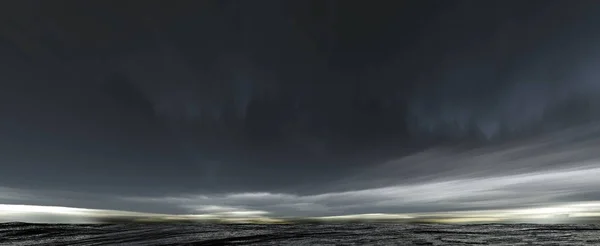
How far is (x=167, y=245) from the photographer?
47.0ft

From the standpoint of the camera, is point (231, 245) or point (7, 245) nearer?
point (231, 245)

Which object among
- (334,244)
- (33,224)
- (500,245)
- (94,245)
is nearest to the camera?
(500,245)

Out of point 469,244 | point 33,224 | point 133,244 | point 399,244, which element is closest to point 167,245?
point 133,244

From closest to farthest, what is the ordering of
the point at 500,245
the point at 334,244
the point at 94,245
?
1. the point at 500,245
2. the point at 334,244
3. the point at 94,245

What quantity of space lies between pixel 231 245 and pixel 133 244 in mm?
5044

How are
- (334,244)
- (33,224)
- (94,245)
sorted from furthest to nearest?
(33,224) < (94,245) < (334,244)

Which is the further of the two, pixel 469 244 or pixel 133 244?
pixel 133 244

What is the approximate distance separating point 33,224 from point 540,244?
1610 inches

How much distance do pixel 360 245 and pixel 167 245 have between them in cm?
878

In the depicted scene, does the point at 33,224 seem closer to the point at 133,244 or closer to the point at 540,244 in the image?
the point at 133,244

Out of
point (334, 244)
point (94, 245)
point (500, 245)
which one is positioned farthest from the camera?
point (94, 245)

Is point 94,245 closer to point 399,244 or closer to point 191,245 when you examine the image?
point 191,245

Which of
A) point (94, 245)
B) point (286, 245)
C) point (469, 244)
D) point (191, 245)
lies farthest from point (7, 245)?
point (469, 244)

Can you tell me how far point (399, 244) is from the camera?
47.0 ft
